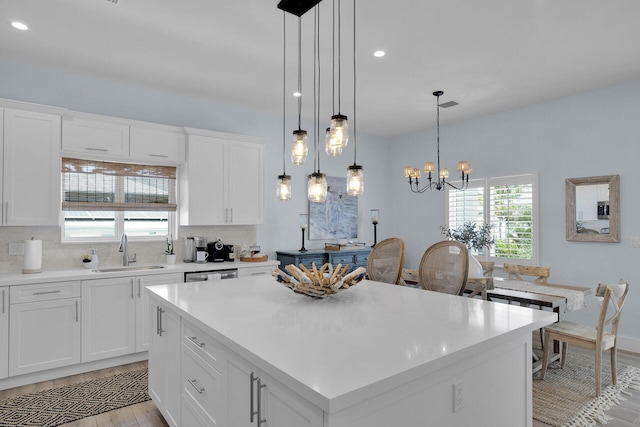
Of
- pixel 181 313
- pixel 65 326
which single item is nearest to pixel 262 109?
pixel 65 326

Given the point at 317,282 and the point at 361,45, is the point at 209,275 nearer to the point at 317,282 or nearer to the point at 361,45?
the point at 317,282

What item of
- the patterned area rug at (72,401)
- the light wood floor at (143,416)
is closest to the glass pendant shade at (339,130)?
the light wood floor at (143,416)

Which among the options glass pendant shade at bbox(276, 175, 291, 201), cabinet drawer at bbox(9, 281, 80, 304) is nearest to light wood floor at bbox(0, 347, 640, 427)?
cabinet drawer at bbox(9, 281, 80, 304)

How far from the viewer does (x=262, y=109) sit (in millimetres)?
5016

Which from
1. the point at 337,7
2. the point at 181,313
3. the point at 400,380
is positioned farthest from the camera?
the point at 337,7

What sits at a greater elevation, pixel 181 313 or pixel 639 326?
pixel 181 313

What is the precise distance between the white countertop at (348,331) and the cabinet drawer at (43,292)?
1445mm

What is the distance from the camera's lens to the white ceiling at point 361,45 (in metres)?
2.66

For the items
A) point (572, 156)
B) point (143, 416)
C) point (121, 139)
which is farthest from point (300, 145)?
point (572, 156)

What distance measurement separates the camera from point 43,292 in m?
3.24

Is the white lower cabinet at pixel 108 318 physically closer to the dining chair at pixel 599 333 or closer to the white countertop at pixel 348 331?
the white countertop at pixel 348 331

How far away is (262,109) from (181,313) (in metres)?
3.57

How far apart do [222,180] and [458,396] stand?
3.63 metres

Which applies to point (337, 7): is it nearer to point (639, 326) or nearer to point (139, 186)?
point (139, 186)
